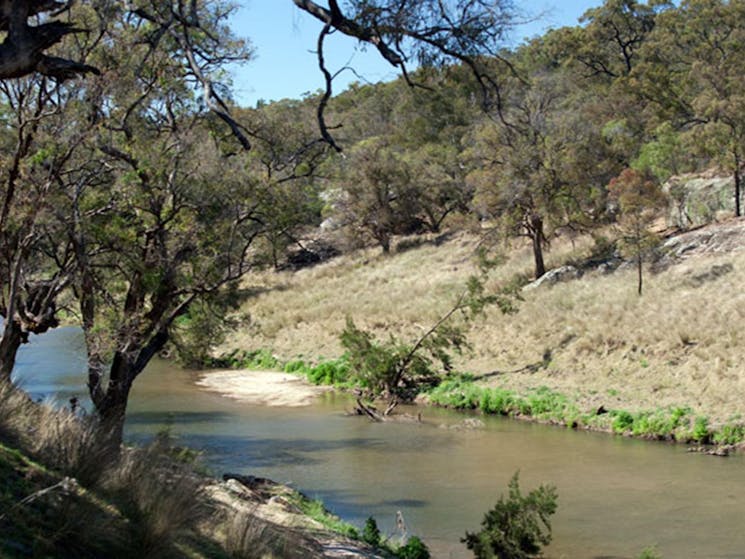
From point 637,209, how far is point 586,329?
7.06 m

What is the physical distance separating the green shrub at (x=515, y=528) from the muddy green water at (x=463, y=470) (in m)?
1.42

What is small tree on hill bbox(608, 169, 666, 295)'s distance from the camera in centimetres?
3111

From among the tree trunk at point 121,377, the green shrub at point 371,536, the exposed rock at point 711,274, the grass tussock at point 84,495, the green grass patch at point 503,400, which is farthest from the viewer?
the exposed rock at point 711,274

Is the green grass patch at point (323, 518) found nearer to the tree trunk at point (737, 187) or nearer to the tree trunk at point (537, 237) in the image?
the tree trunk at point (537, 237)

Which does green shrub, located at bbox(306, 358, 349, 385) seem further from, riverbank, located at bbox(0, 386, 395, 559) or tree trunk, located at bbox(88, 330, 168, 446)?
riverbank, located at bbox(0, 386, 395, 559)

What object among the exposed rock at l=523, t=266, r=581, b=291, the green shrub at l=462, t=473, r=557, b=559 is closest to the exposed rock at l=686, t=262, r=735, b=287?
the exposed rock at l=523, t=266, r=581, b=291

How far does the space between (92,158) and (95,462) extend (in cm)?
734

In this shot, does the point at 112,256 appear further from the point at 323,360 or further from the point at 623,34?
the point at 623,34

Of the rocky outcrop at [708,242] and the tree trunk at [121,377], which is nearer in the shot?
the tree trunk at [121,377]

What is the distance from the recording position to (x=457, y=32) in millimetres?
7309

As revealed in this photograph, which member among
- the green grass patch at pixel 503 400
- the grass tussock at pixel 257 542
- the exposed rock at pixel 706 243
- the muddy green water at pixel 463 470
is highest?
the exposed rock at pixel 706 243

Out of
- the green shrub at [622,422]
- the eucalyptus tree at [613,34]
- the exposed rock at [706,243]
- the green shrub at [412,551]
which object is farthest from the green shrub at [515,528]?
the eucalyptus tree at [613,34]

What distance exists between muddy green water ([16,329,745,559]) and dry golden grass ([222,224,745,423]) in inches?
110

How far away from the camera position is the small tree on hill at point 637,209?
31109mm
